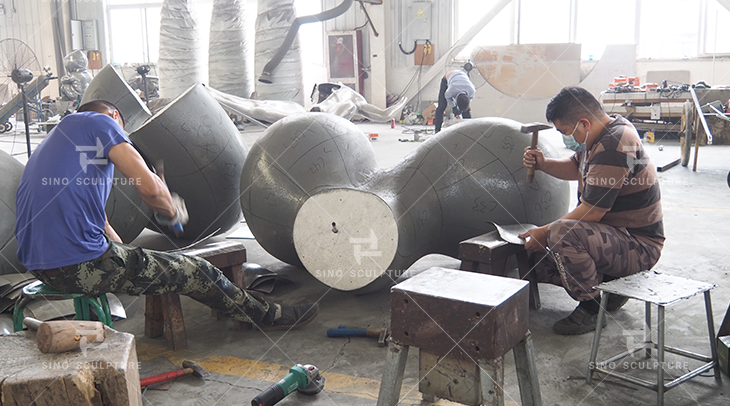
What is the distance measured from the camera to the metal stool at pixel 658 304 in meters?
2.38

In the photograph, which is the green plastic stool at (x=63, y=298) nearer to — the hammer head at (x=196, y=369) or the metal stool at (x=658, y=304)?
the hammer head at (x=196, y=369)

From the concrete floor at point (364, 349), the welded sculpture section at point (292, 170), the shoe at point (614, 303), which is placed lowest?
the concrete floor at point (364, 349)

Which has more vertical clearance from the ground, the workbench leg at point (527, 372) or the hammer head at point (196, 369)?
the workbench leg at point (527, 372)

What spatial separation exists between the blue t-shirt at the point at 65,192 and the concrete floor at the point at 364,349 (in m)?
0.74

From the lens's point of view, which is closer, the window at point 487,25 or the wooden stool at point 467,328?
the wooden stool at point 467,328

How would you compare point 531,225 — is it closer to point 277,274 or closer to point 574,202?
point 277,274

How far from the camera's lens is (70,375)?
1773mm

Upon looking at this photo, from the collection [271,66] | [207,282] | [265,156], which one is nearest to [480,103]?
[271,66]

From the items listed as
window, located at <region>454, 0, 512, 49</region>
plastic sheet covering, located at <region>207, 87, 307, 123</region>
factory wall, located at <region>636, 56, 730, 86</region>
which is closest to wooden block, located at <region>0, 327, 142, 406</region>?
plastic sheet covering, located at <region>207, 87, 307, 123</region>

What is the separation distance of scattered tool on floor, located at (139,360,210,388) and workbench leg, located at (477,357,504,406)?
1447mm

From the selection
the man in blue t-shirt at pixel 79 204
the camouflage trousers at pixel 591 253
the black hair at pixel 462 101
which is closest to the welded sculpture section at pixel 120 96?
the man in blue t-shirt at pixel 79 204

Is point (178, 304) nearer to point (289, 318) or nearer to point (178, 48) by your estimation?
point (289, 318)

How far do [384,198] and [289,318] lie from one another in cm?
89
